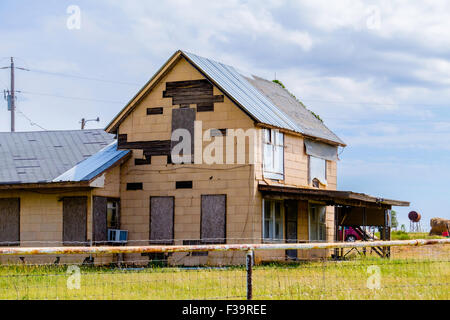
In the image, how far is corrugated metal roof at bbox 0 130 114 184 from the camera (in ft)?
94.7

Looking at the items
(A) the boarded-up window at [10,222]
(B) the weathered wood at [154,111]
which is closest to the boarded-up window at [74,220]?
(A) the boarded-up window at [10,222]

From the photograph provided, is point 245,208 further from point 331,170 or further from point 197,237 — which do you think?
point 331,170

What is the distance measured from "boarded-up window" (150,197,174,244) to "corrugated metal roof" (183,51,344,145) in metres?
4.33

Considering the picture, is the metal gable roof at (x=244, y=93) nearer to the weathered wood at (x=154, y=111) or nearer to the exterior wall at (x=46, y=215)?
the weathered wood at (x=154, y=111)

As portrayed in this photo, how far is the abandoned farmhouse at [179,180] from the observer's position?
27.2 meters

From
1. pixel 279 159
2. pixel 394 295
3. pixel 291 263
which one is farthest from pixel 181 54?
pixel 394 295

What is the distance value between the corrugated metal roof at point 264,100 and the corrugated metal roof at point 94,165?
14.1 feet

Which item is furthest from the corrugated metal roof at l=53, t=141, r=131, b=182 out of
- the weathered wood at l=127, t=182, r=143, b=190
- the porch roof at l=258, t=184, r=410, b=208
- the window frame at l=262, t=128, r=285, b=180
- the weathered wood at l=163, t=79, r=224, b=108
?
the porch roof at l=258, t=184, r=410, b=208

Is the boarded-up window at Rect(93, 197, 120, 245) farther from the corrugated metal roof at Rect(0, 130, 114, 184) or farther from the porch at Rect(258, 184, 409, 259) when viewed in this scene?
the porch at Rect(258, 184, 409, 259)

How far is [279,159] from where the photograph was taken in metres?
29.0

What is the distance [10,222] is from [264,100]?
10526 mm

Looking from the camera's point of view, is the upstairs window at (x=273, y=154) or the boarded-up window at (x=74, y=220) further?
the upstairs window at (x=273, y=154)

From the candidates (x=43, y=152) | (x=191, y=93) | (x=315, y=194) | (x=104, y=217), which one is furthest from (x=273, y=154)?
(x=43, y=152)

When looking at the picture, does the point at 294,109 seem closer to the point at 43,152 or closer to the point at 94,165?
the point at 94,165
